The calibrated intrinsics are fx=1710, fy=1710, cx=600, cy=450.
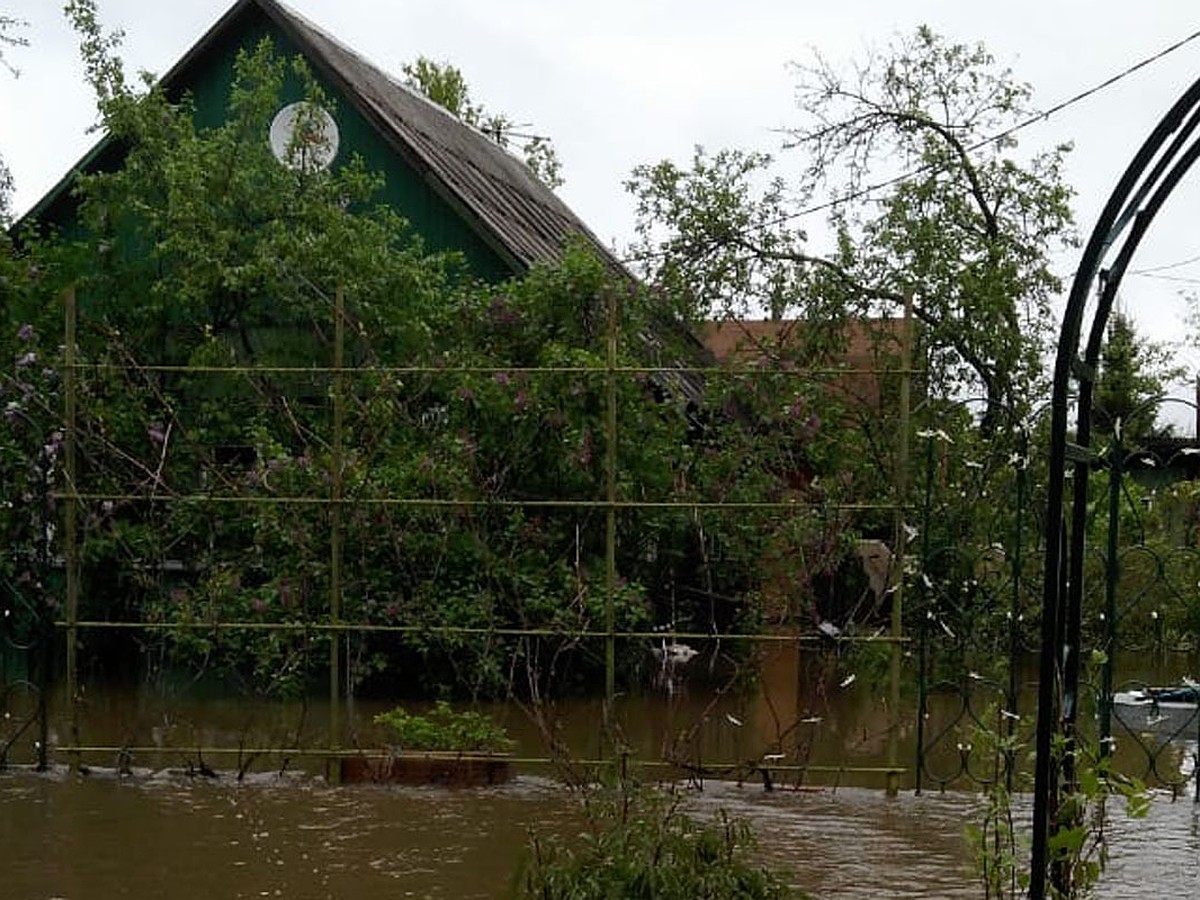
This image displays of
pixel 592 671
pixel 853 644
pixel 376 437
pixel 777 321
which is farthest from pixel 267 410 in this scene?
pixel 777 321

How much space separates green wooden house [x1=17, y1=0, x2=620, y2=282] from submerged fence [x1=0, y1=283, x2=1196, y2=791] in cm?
453

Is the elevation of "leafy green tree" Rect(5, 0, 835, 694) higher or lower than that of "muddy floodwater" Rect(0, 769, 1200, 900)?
higher

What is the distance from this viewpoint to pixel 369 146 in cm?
1761

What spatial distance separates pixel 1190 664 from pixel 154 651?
1017cm

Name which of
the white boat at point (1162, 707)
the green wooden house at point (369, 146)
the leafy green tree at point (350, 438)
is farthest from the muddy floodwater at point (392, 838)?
the green wooden house at point (369, 146)

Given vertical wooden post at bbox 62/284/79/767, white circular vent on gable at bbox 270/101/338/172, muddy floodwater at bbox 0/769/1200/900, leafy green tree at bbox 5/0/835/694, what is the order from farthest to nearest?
white circular vent on gable at bbox 270/101/338/172, leafy green tree at bbox 5/0/835/694, vertical wooden post at bbox 62/284/79/767, muddy floodwater at bbox 0/769/1200/900

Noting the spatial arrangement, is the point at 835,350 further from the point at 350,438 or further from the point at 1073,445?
the point at 1073,445

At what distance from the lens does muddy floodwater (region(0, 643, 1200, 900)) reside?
6621 mm

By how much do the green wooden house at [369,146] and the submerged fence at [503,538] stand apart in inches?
178

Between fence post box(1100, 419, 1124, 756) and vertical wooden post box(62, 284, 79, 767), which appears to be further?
vertical wooden post box(62, 284, 79, 767)

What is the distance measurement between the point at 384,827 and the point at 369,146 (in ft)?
36.6

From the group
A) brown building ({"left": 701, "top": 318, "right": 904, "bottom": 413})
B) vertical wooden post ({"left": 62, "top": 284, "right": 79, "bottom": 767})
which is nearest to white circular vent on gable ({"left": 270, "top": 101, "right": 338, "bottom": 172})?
brown building ({"left": 701, "top": 318, "right": 904, "bottom": 413})

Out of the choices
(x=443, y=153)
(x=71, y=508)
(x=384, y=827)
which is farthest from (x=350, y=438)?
(x=443, y=153)

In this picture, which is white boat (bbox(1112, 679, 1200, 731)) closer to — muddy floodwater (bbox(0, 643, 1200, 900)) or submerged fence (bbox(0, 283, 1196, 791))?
submerged fence (bbox(0, 283, 1196, 791))
